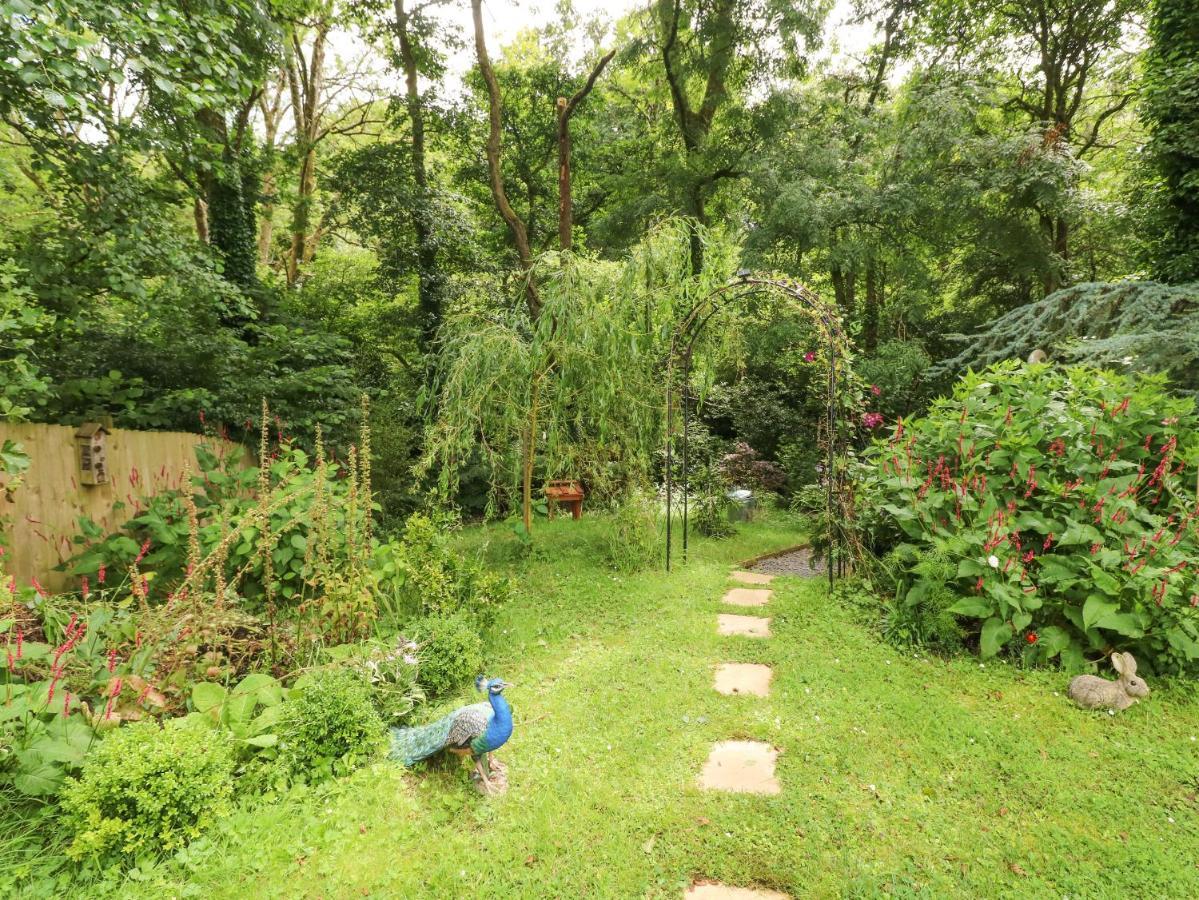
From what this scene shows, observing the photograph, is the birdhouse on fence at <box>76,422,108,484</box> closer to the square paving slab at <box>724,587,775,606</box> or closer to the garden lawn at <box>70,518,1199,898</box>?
the garden lawn at <box>70,518,1199,898</box>

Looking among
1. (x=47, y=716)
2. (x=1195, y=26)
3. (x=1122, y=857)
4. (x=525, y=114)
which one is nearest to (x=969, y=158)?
(x=1195, y=26)

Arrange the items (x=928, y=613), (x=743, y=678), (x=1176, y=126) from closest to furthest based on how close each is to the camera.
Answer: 1. (x=743, y=678)
2. (x=928, y=613)
3. (x=1176, y=126)

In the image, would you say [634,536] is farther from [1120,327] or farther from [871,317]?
[871,317]

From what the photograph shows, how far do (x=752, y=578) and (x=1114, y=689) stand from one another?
2.44m

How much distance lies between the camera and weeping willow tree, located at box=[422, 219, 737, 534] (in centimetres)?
440

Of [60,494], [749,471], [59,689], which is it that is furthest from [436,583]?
[749,471]

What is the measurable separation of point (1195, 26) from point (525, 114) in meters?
8.61

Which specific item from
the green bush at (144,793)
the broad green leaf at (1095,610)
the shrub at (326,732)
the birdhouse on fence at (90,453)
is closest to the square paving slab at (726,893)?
the shrub at (326,732)

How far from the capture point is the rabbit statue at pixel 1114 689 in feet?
8.25

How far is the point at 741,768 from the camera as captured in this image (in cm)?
225

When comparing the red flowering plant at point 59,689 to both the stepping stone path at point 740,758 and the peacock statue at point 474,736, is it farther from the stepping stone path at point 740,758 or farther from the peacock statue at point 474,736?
the stepping stone path at point 740,758

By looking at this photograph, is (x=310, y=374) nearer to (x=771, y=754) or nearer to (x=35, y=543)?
(x=35, y=543)

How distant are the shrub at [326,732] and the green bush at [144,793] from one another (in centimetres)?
29

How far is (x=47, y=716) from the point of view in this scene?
1.88 metres
